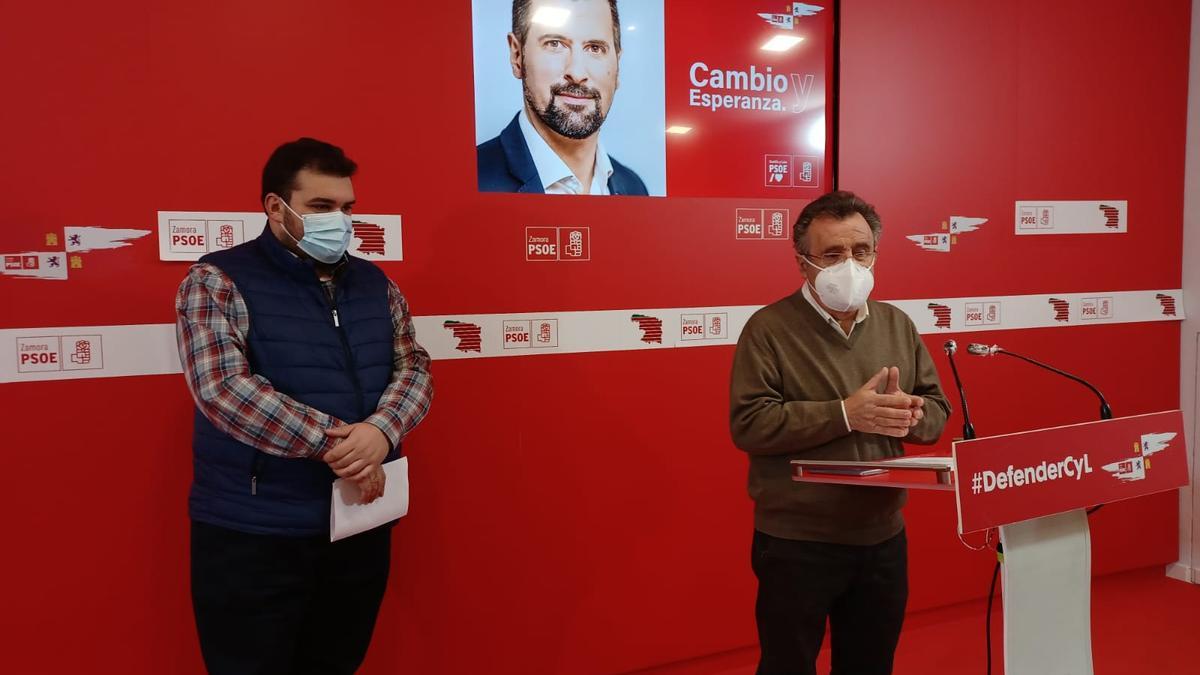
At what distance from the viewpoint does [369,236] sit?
2186 millimetres

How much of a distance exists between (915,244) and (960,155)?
0.43 metres

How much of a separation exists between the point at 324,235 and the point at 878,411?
1.24m

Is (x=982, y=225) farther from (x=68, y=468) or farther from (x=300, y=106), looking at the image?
(x=68, y=468)

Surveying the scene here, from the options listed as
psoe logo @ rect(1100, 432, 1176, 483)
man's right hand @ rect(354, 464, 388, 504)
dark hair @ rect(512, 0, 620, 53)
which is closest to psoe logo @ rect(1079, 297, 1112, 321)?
psoe logo @ rect(1100, 432, 1176, 483)

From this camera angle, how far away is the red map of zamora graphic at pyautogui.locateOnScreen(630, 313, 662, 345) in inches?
99.3

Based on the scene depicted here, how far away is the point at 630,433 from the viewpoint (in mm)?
2545

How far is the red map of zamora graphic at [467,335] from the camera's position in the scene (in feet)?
7.54

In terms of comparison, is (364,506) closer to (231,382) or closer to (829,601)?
(231,382)

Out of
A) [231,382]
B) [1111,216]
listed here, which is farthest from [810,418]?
[1111,216]

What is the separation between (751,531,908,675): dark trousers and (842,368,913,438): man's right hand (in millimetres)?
287

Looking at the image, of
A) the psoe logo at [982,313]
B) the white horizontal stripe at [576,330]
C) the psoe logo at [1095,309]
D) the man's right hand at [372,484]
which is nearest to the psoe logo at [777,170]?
the white horizontal stripe at [576,330]

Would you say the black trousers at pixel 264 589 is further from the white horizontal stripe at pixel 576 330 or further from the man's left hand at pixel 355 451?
the white horizontal stripe at pixel 576 330

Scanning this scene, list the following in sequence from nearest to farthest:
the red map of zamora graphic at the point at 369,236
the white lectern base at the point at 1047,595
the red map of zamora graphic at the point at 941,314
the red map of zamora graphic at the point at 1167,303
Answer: the white lectern base at the point at 1047,595 < the red map of zamora graphic at the point at 369,236 < the red map of zamora graphic at the point at 941,314 < the red map of zamora graphic at the point at 1167,303

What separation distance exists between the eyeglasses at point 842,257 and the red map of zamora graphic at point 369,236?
1.25m
